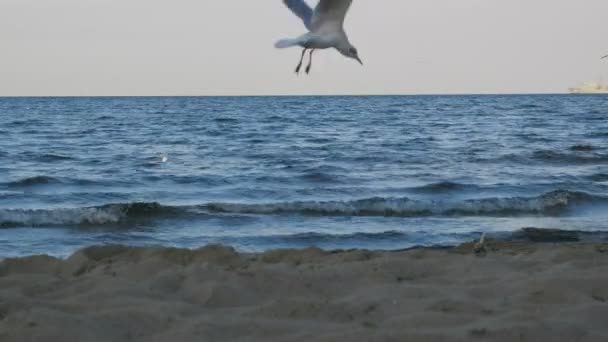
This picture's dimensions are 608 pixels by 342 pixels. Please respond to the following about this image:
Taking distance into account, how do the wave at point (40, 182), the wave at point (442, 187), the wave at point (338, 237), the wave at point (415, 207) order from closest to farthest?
the wave at point (338, 237) → the wave at point (415, 207) → the wave at point (442, 187) → the wave at point (40, 182)

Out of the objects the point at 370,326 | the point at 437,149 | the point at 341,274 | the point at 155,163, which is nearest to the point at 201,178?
the point at 155,163

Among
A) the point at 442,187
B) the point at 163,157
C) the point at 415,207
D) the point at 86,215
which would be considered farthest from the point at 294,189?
the point at 163,157

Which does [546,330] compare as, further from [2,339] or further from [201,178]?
[201,178]

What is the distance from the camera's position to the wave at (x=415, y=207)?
396 inches

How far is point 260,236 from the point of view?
27.7 feet

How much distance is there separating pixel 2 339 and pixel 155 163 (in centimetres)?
1277
